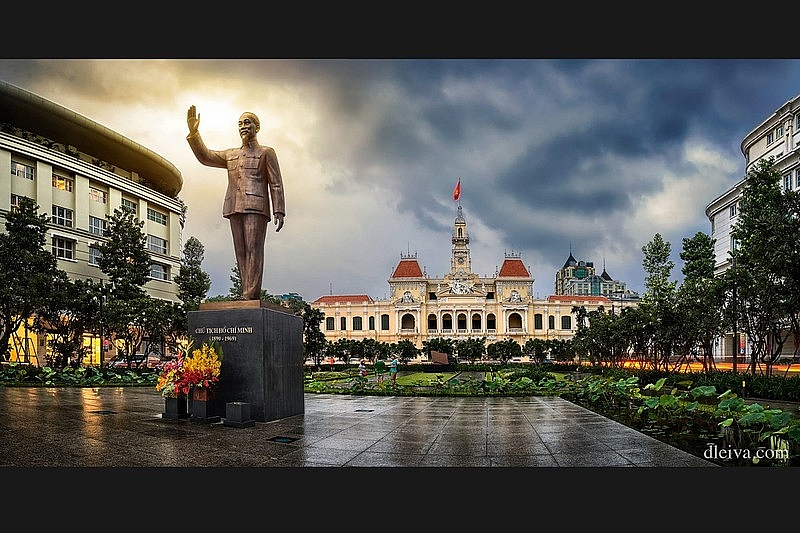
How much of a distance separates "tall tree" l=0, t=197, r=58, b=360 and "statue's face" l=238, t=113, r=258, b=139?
16624mm

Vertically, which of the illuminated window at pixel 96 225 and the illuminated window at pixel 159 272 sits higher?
the illuminated window at pixel 96 225

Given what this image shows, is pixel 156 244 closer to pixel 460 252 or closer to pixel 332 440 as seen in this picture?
pixel 332 440

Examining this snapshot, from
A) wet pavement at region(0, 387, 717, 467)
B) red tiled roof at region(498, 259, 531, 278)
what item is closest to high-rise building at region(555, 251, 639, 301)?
red tiled roof at region(498, 259, 531, 278)

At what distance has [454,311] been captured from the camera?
92.1 meters

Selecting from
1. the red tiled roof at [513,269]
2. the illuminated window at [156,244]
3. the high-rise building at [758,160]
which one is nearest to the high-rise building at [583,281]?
the red tiled roof at [513,269]

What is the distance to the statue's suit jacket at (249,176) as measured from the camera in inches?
402

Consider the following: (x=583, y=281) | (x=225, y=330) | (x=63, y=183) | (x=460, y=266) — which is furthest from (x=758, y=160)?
(x=583, y=281)

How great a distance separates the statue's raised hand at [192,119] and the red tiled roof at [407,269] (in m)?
87.6

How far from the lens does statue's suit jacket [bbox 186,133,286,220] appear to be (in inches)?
402

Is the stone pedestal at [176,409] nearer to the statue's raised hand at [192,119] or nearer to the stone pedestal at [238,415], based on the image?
the stone pedestal at [238,415]

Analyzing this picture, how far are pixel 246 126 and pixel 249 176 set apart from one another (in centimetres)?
91

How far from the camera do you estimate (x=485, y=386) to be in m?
16.9

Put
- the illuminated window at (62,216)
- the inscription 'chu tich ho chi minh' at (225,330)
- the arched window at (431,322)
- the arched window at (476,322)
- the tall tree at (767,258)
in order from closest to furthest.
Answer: the inscription 'chu tich ho chi minh' at (225,330)
the tall tree at (767,258)
the illuminated window at (62,216)
the arched window at (476,322)
the arched window at (431,322)

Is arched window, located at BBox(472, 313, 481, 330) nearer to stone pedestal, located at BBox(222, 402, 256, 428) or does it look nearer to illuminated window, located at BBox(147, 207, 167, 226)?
illuminated window, located at BBox(147, 207, 167, 226)
